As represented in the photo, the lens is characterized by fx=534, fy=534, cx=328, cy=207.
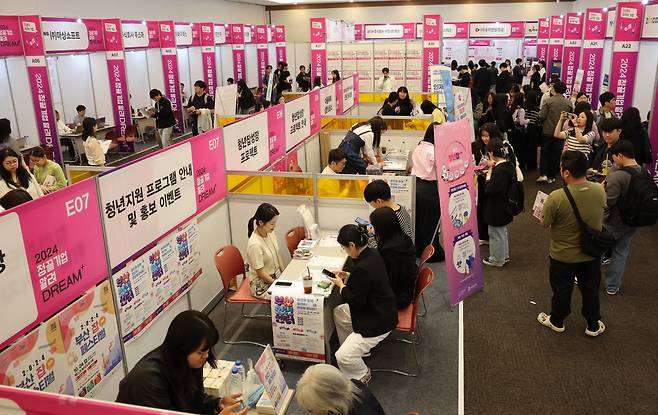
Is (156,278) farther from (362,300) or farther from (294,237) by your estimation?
(362,300)

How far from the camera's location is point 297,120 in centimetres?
718

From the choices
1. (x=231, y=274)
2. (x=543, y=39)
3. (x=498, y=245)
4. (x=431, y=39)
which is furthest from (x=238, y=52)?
(x=231, y=274)

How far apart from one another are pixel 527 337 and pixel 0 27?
8.31m

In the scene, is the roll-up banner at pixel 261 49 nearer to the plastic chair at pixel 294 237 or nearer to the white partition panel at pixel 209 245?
the white partition panel at pixel 209 245

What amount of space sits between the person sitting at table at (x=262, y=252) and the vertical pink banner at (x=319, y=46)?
10189 millimetres

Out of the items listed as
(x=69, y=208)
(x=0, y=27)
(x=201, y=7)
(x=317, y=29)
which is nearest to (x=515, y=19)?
(x=317, y=29)

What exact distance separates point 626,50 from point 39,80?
367 inches

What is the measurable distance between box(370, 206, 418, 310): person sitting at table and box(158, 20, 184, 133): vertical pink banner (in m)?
10.5

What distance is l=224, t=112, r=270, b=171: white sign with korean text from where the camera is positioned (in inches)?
200

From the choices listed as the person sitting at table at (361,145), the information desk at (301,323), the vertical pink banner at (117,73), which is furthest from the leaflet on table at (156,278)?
the vertical pink banner at (117,73)

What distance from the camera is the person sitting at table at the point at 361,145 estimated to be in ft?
21.8

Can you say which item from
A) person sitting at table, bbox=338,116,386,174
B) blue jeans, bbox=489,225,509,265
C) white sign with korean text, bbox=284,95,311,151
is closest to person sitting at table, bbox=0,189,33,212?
white sign with korean text, bbox=284,95,311,151

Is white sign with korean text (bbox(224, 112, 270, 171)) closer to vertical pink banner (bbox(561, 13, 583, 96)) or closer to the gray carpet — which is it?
the gray carpet

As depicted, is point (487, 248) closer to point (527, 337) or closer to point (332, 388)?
point (527, 337)
